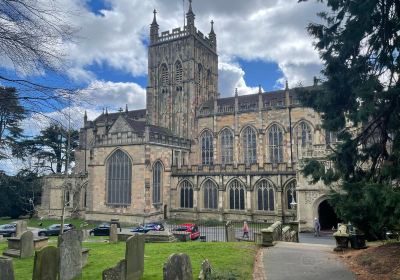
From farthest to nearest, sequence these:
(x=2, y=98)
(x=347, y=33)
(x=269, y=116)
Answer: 1. (x=269, y=116)
2. (x=347, y=33)
3. (x=2, y=98)

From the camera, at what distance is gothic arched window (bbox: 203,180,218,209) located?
111 feet

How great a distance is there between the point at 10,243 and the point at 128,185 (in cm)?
2002

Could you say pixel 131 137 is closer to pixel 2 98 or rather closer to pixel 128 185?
pixel 128 185

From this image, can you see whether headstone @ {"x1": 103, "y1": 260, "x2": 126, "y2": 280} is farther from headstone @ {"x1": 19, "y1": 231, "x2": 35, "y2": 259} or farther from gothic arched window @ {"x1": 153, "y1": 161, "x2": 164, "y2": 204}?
gothic arched window @ {"x1": 153, "y1": 161, "x2": 164, "y2": 204}

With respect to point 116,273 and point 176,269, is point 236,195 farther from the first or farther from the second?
point 176,269

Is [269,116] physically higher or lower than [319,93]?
higher

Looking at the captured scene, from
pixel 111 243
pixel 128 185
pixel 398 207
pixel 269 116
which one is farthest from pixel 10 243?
pixel 269 116

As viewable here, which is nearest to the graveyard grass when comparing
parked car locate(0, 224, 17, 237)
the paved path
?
the paved path

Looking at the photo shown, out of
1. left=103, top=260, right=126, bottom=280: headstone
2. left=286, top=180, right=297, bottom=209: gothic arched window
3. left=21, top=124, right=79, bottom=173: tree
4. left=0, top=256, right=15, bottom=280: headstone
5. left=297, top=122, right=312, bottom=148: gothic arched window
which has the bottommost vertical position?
left=103, top=260, right=126, bottom=280: headstone

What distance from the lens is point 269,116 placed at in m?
38.3

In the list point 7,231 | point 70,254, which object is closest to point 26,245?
point 70,254

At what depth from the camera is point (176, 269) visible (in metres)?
7.28

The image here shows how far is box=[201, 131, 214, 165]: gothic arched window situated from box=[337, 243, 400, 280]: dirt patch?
29557 mm

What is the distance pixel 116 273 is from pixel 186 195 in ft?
92.1
